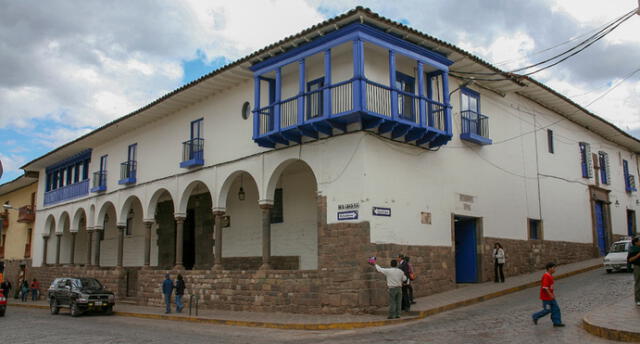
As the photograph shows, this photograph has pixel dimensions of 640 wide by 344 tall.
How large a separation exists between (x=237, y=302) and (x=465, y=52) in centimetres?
1048

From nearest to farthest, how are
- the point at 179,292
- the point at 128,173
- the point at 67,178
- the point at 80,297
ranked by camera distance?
the point at 179,292
the point at 80,297
the point at 128,173
the point at 67,178

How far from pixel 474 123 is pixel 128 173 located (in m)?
15.5

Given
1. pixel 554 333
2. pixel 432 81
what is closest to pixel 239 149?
pixel 432 81

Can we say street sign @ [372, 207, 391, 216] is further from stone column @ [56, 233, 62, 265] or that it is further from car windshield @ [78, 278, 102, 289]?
stone column @ [56, 233, 62, 265]

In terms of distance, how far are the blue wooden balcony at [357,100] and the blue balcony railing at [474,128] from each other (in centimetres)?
161

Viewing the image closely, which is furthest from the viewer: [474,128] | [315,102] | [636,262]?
[474,128]

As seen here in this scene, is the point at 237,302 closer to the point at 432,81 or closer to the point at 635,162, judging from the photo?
the point at 432,81

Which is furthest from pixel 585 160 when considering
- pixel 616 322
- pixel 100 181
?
pixel 100 181

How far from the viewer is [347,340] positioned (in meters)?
10.9

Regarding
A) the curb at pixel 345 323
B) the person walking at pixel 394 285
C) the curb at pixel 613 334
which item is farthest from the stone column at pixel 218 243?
the curb at pixel 613 334

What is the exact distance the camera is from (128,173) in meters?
25.4

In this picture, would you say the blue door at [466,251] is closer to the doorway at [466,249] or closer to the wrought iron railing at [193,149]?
the doorway at [466,249]

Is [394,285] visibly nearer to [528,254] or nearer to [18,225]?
[528,254]

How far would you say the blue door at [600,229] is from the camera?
1028 inches
